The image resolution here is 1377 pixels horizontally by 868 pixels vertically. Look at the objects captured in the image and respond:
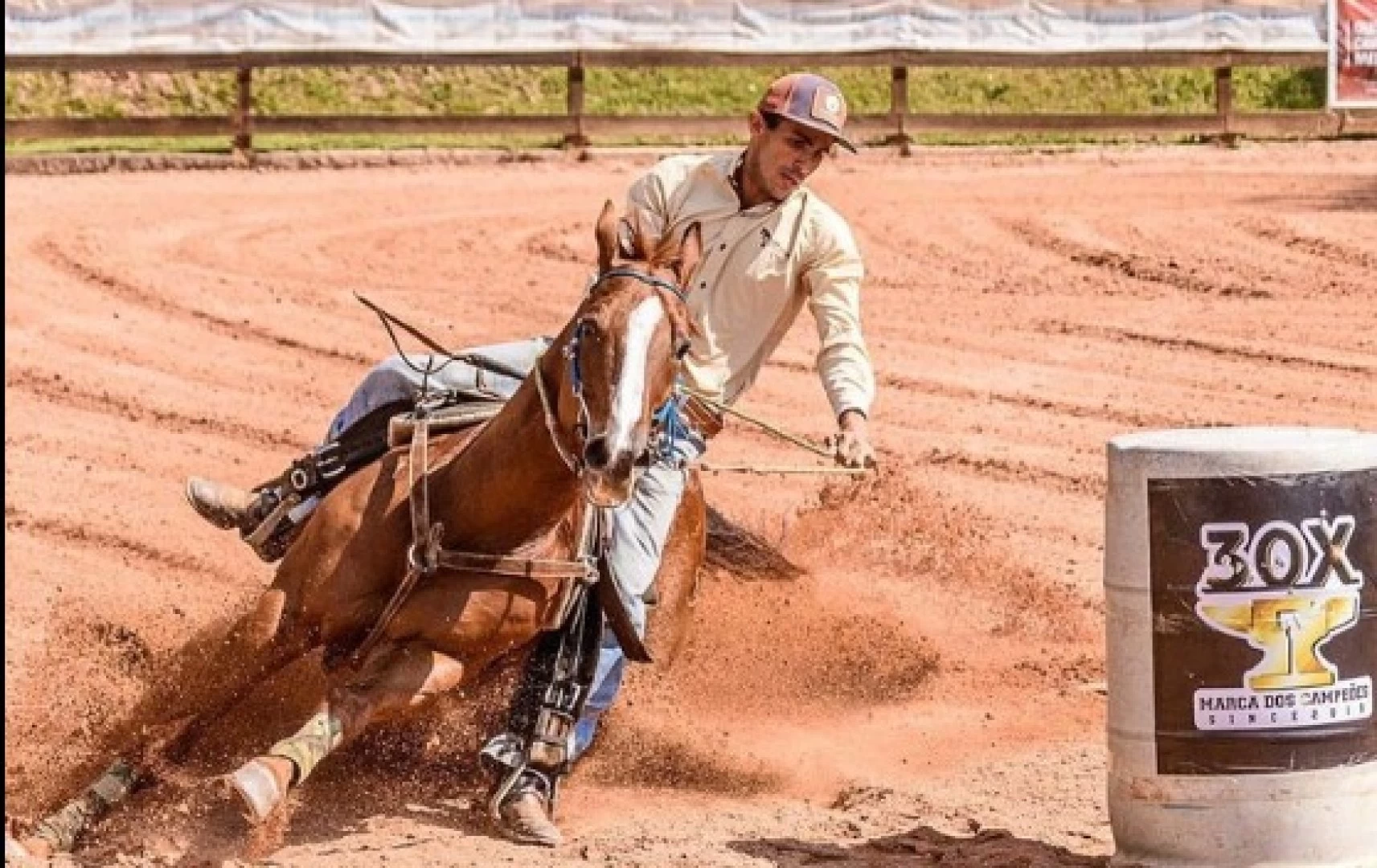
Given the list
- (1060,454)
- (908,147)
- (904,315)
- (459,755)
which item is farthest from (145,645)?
(908,147)

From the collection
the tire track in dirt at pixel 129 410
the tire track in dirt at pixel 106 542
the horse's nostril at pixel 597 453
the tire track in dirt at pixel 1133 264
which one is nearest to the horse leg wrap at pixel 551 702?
the horse's nostril at pixel 597 453

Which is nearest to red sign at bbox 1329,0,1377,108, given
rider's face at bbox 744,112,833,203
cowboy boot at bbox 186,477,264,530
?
rider's face at bbox 744,112,833,203

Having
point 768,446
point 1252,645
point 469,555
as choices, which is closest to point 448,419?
point 469,555

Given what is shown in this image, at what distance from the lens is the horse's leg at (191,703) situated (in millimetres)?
7074

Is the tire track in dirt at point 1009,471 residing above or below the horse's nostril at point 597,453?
below

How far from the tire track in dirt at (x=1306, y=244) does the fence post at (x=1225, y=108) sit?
20.8 ft

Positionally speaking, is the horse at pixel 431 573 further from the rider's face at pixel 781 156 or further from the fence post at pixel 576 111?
the fence post at pixel 576 111

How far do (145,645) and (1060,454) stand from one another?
569 centimetres

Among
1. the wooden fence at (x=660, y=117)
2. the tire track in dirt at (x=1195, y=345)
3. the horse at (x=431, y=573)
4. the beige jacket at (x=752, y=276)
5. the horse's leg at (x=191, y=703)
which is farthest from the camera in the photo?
the wooden fence at (x=660, y=117)

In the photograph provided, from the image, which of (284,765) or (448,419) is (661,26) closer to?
(448,419)

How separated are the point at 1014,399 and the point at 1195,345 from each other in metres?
1.80

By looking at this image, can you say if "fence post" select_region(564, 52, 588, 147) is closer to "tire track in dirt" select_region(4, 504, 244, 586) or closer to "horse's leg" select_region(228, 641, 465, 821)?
"tire track in dirt" select_region(4, 504, 244, 586)

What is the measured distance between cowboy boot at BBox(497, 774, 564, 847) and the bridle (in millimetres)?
1126

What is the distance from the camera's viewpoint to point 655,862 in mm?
6961
